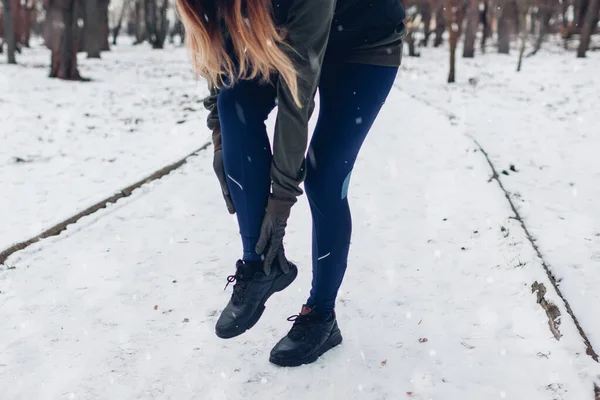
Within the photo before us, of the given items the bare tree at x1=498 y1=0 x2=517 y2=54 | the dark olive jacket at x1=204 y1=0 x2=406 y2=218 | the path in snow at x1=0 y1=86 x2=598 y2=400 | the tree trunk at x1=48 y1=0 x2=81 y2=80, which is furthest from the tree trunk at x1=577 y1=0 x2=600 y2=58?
the dark olive jacket at x1=204 y1=0 x2=406 y2=218

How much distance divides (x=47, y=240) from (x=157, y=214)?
803 mm

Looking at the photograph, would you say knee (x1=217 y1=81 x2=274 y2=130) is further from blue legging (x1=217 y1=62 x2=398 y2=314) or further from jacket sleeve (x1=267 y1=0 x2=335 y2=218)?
jacket sleeve (x1=267 y1=0 x2=335 y2=218)

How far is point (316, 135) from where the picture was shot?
1.84 meters

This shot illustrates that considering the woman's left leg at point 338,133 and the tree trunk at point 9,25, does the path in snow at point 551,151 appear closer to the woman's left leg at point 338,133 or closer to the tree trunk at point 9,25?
the woman's left leg at point 338,133

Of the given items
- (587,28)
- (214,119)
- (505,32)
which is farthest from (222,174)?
(505,32)

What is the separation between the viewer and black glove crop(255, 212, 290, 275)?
5.81 ft

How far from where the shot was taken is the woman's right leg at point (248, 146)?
173 cm

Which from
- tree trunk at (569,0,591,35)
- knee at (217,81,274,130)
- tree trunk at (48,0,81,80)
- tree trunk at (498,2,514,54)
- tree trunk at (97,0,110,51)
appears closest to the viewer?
knee at (217,81,274,130)

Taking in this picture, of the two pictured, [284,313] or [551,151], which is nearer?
[284,313]

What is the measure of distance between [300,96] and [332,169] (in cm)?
32

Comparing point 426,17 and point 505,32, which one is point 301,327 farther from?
point 426,17

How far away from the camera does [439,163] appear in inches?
205

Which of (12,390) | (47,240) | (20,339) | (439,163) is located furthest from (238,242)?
(439,163)

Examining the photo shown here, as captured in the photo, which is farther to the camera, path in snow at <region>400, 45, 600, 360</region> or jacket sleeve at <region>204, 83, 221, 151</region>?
path in snow at <region>400, 45, 600, 360</region>
